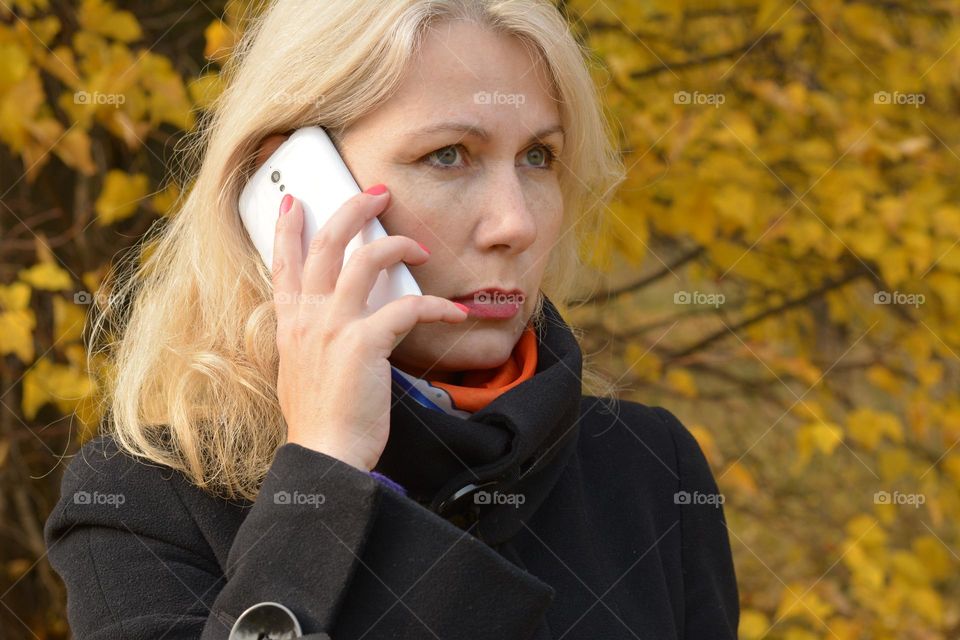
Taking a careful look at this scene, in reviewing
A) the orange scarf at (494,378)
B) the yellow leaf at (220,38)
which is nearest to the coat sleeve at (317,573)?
the orange scarf at (494,378)

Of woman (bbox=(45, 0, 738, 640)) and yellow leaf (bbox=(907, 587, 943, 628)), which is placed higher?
woman (bbox=(45, 0, 738, 640))

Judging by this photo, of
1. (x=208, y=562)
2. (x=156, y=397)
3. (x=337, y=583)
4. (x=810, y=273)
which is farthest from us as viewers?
(x=810, y=273)

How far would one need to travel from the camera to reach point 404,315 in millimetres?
1420

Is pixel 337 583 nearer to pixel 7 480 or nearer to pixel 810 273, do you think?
pixel 7 480

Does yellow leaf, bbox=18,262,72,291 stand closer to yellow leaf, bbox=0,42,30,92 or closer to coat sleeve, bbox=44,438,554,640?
yellow leaf, bbox=0,42,30,92

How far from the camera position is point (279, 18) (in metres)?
1.77

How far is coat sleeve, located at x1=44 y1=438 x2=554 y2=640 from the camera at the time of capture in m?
1.29

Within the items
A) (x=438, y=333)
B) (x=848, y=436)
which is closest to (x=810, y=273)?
(x=848, y=436)

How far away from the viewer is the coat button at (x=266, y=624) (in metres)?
1.25

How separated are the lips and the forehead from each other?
0.25 meters

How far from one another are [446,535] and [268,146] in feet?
2.29

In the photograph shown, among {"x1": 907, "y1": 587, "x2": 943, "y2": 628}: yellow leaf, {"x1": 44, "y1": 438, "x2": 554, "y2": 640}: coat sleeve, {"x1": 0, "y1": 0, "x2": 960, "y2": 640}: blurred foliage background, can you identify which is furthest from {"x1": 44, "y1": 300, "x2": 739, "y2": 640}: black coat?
{"x1": 907, "y1": 587, "x2": 943, "y2": 628}: yellow leaf

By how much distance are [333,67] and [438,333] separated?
1.38 feet

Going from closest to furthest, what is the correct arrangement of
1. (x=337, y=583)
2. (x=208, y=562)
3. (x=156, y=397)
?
(x=337, y=583) → (x=208, y=562) → (x=156, y=397)
